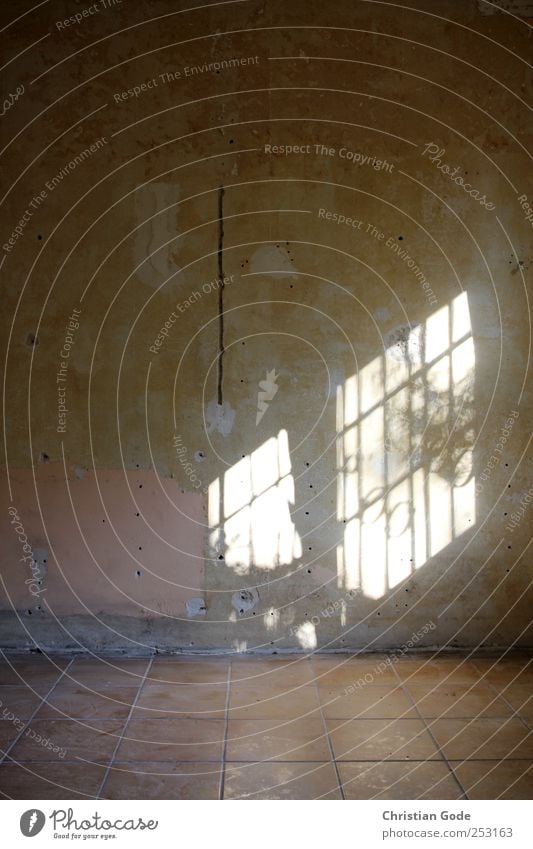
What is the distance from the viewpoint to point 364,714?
3.45 meters

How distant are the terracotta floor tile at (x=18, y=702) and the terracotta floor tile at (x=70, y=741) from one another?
0.40ft

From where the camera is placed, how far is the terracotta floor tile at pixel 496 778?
2787 mm

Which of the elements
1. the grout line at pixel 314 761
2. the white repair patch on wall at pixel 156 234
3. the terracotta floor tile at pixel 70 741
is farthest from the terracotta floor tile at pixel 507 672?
the white repair patch on wall at pixel 156 234

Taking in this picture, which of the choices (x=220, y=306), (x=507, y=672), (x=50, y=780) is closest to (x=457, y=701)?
(x=507, y=672)

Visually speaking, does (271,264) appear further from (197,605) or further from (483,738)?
(483,738)

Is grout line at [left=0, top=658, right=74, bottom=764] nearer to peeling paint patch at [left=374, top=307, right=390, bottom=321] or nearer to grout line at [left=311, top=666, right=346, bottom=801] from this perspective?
grout line at [left=311, top=666, right=346, bottom=801]

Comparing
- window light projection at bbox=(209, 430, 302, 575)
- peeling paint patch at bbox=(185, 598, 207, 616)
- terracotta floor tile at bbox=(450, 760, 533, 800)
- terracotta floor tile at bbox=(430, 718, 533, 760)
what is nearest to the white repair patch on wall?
window light projection at bbox=(209, 430, 302, 575)

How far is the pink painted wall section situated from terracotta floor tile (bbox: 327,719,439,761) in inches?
42.2

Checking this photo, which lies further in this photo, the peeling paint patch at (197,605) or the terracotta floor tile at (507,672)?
the peeling paint patch at (197,605)

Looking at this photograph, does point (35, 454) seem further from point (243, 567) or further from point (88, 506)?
point (243, 567)

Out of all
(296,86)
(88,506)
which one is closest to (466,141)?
(296,86)

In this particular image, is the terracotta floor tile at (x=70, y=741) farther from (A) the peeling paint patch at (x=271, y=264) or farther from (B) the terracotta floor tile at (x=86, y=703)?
(A) the peeling paint patch at (x=271, y=264)

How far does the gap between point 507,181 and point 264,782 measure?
2.78m

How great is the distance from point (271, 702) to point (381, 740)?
537mm
